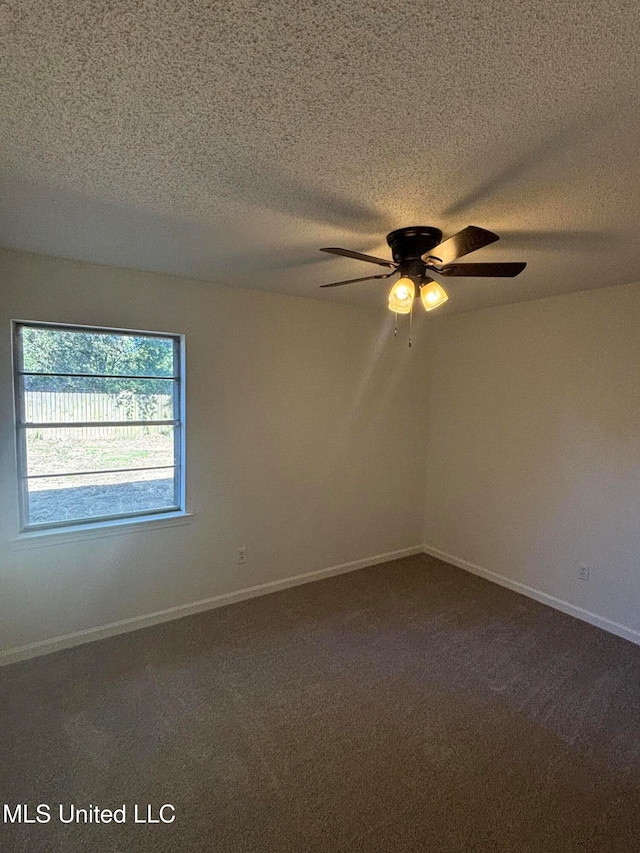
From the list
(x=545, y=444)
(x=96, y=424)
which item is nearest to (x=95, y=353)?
(x=96, y=424)

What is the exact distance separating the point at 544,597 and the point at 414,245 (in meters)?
2.98

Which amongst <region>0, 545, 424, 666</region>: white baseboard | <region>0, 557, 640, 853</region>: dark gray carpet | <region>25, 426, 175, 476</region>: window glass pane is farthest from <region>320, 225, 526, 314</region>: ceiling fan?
<region>0, 545, 424, 666</region>: white baseboard

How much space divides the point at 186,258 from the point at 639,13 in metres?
2.21

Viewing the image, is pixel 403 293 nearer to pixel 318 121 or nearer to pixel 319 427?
pixel 318 121

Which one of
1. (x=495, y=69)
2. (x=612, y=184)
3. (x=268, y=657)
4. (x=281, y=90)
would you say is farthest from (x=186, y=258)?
(x=268, y=657)

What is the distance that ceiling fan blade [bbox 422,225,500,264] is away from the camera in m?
1.55

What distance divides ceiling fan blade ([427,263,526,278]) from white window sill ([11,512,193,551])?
2.35m

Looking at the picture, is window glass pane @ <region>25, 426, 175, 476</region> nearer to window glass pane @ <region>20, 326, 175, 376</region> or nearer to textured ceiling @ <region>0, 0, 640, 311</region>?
window glass pane @ <region>20, 326, 175, 376</region>

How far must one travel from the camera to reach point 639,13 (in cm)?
89

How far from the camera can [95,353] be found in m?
2.80

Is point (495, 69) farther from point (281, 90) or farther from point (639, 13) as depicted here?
point (281, 90)

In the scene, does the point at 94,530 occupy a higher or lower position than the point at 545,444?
lower

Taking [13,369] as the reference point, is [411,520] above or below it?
below

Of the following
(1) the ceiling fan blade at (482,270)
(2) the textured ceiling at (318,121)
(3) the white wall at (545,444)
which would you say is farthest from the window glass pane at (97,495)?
(3) the white wall at (545,444)
